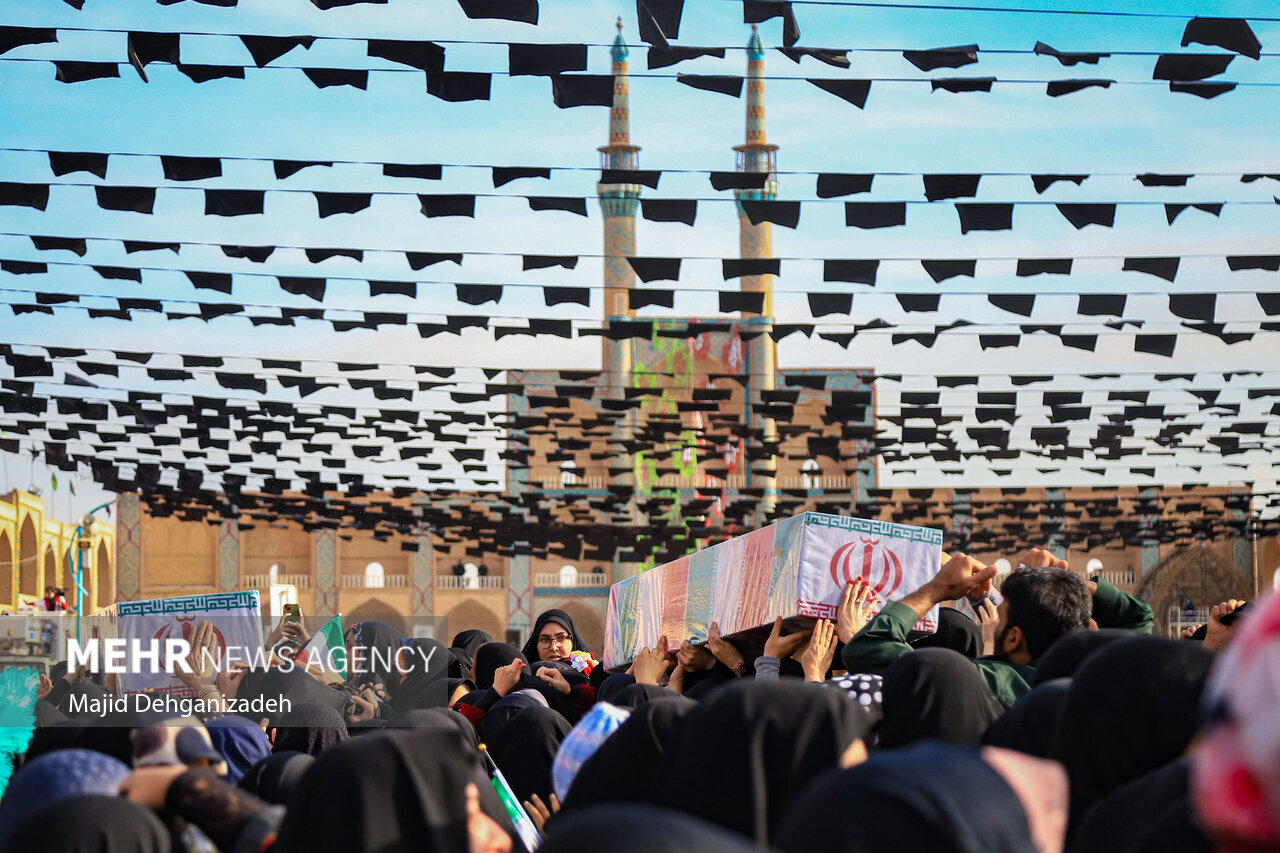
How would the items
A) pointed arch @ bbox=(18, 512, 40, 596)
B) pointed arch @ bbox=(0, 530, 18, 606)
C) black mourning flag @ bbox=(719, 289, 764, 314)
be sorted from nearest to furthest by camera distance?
black mourning flag @ bbox=(719, 289, 764, 314), pointed arch @ bbox=(0, 530, 18, 606), pointed arch @ bbox=(18, 512, 40, 596)

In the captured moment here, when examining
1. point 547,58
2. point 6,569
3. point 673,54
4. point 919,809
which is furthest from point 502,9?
point 6,569

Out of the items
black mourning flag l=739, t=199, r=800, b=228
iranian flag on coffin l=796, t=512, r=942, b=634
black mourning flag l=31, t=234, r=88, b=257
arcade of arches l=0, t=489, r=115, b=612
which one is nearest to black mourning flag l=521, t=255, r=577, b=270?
black mourning flag l=739, t=199, r=800, b=228

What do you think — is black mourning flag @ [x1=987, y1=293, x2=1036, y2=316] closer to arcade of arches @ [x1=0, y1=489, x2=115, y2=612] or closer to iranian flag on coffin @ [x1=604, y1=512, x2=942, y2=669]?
iranian flag on coffin @ [x1=604, y1=512, x2=942, y2=669]

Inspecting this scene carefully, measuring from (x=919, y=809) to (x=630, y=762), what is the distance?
161cm

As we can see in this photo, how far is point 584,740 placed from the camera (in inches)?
151

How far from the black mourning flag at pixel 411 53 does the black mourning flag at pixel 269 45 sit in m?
0.37

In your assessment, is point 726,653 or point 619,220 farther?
point 619,220

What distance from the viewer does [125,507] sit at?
173ft

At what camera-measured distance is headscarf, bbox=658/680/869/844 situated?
105 inches

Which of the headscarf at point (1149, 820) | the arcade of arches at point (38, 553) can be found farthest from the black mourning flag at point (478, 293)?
the arcade of arches at point (38, 553)

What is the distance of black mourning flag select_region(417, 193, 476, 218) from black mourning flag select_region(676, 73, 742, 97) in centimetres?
237

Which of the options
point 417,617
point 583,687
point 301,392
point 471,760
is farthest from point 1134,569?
point 471,760

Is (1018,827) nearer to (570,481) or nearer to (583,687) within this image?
(583,687)

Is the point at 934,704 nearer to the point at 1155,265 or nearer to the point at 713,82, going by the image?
the point at 713,82
